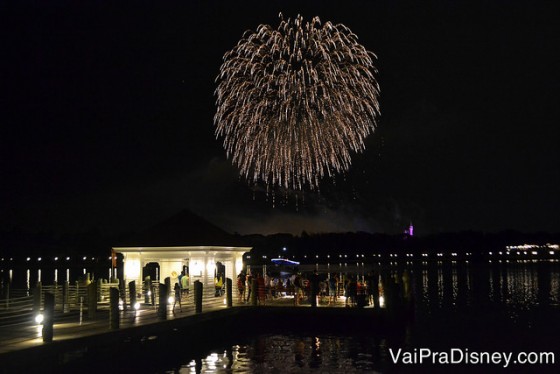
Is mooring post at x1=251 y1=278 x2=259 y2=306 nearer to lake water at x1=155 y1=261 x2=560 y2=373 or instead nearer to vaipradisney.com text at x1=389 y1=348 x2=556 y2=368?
lake water at x1=155 y1=261 x2=560 y2=373

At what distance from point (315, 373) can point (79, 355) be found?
8.14 m

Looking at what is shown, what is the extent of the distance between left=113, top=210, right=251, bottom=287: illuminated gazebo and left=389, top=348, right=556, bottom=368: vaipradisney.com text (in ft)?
33.5

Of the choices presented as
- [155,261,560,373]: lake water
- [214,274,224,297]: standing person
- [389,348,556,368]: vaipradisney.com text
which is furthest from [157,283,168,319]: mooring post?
[389,348,556,368]: vaipradisney.com text

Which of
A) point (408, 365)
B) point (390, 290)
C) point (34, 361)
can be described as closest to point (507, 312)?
point (390, 290)

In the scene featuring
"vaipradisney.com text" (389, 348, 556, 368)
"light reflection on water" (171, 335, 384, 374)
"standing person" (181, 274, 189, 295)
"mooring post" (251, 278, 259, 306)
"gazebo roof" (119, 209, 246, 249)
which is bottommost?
"vaipradisney.com text" (389, 348, 556, 368)

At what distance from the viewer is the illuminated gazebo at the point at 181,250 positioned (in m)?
31.5

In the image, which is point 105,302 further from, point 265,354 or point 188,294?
point 265,354

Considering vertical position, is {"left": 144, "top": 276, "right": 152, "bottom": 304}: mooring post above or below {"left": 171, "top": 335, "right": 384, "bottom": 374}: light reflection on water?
above

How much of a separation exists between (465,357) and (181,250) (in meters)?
13.9

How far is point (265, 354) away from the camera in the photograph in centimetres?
2516

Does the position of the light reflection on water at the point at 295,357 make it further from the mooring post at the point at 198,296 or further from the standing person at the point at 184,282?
the standing person at the point at 184,282

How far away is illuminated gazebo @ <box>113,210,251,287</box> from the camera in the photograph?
104 feet

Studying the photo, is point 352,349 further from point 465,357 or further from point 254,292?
point 254,292

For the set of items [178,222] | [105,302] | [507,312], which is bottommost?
[507,312]
